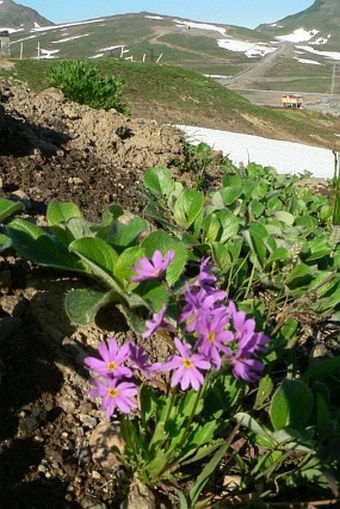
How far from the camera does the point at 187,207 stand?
9.96 feet

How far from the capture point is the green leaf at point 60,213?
2.43 m

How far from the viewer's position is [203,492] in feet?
5.38

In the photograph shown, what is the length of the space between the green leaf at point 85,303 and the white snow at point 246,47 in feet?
336

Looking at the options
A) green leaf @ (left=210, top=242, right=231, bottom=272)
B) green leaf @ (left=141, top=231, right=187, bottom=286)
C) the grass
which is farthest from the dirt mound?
the grass

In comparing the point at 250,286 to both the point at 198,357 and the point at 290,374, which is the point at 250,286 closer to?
the point at 290,374

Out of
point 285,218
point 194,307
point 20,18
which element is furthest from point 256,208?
point 20,18

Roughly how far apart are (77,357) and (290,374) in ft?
2.17

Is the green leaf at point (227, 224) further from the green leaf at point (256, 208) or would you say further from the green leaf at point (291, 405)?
the green leaf at point (291, 405)

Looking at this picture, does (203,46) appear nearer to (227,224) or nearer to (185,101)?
(185,101)

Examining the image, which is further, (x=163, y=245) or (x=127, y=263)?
(x=163, y=245)

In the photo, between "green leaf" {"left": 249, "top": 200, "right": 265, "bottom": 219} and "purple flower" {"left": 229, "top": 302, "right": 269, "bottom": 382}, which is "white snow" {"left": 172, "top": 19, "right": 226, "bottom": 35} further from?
"purple flower" {"left": 229, "top": 302, "right": 269, "bottom": 382}

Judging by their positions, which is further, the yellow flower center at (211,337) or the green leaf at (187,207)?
the green leaf at (187,207)

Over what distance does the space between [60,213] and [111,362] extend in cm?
128

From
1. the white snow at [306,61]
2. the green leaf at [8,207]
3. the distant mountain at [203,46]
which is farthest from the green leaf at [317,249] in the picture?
the white snow at [306,61]
